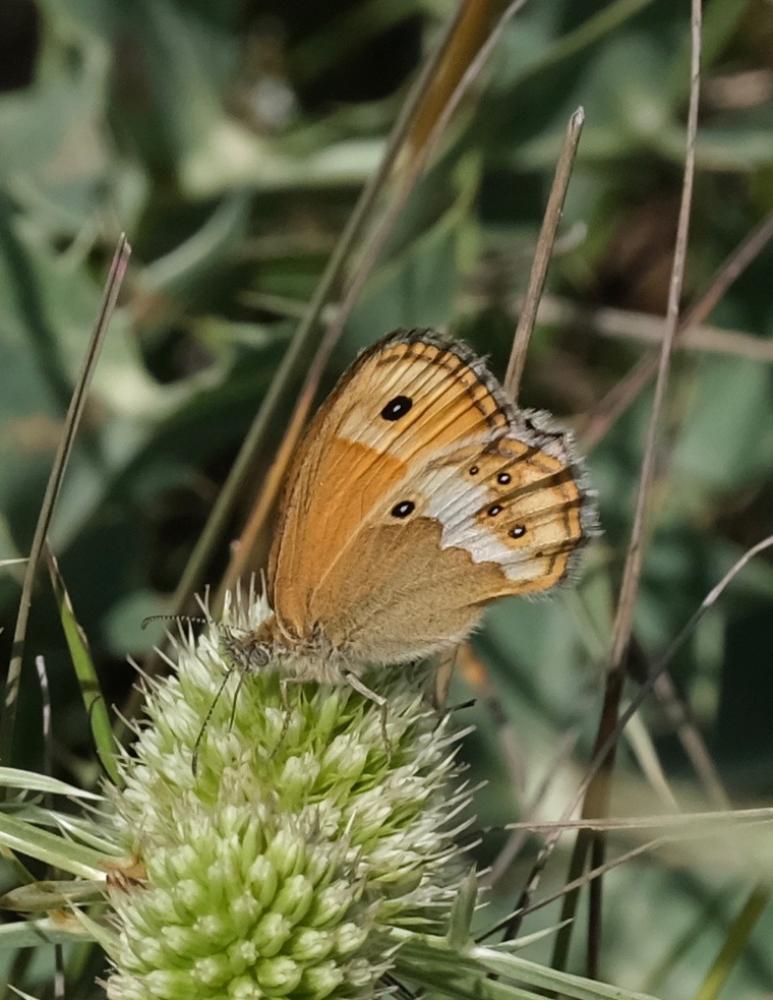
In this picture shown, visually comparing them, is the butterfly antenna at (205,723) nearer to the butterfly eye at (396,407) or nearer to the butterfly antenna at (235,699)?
the butterfly antenna at (235,699)

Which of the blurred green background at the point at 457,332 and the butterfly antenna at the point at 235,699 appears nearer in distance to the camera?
the butterfly antenna at the point at 235,699

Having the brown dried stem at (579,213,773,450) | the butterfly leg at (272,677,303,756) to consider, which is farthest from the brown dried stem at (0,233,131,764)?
the brown dried stem at (579,213,773,450)

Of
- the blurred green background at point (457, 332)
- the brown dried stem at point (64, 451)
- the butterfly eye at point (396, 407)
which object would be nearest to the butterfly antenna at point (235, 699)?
the brown dried stem at point (64, 451)

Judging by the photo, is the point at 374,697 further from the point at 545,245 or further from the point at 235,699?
the point at 545,245

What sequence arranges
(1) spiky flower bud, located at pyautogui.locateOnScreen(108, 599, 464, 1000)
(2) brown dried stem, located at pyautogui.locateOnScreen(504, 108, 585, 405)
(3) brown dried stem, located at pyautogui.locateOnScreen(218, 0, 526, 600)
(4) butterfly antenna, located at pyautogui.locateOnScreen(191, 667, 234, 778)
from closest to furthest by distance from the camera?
(1) spiky flower bud, located at pyautogui.locateOnScreen(108, 599, 464, 1000), (4) butterfly antenna, located at pyautogui.locateOnScreen(191, 667, 234, 778), (2) brown dried stem, located at pyautogui.locateOnScreen(504, 108, 585, 405), (3) brown dried stem, located at pyautogui.locateOnScreen(218, 0, 526, 600)

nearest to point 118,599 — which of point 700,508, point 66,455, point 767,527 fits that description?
point 66,455

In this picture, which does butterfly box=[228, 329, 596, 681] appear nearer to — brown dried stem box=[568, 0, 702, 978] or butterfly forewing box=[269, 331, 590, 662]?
butterfly forewing box=[269, 331, 590, 662]
